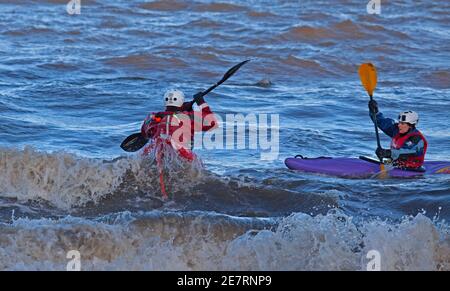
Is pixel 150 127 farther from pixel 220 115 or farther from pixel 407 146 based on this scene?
pixel 220 115

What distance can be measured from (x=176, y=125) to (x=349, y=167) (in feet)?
7.04

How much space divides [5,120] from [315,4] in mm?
10597

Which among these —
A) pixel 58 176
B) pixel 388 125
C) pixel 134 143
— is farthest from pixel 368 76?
pixel 58 176

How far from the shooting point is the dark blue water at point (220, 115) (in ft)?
22.7

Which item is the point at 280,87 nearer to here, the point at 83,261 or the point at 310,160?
the point at 310,160

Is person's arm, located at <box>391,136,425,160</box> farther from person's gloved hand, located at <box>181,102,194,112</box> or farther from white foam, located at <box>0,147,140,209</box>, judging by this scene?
white foam, located at <box>0,147,140,209</box>

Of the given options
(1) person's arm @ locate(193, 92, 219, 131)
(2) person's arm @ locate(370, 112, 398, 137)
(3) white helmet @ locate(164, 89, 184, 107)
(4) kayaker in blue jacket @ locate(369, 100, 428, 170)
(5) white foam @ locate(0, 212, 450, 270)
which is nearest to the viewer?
(5) white foam @ locate(0, 212, 450, 270)

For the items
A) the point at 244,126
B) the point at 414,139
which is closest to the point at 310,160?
the point at 414,139

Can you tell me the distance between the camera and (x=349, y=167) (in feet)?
32.3

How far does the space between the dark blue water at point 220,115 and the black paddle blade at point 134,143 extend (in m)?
0.12

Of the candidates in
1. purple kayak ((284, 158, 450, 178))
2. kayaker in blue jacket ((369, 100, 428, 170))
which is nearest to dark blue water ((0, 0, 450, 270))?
purple kayak ((284, 158, 450, 178))

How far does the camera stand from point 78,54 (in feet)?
52.9

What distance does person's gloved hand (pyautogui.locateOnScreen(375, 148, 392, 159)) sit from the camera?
995 centimetres

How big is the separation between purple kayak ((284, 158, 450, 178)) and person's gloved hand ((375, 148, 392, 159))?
11 centimetres
